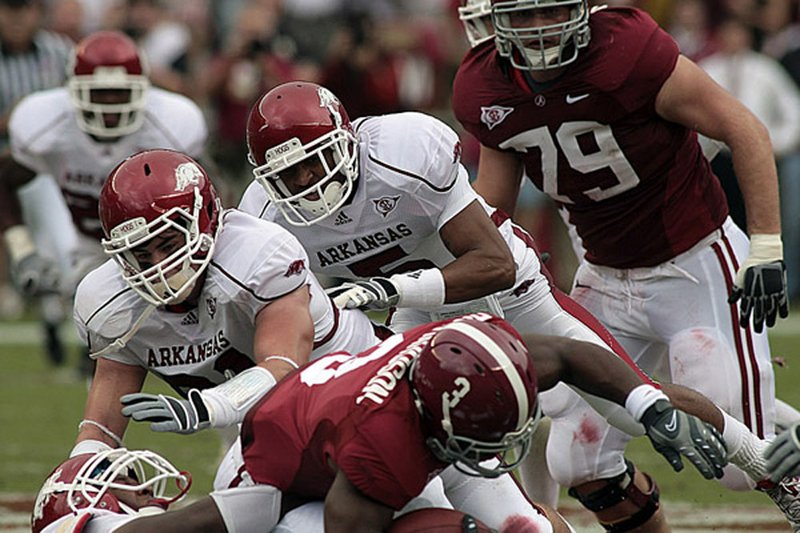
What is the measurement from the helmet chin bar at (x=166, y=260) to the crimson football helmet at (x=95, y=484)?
392mm

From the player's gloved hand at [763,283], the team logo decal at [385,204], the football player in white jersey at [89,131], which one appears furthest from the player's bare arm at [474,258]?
the football player in white jersey at [89,131]

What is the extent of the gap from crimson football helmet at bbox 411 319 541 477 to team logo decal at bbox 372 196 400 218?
2.95ft

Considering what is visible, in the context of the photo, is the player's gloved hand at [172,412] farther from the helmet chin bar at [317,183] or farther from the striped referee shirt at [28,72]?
the striped referee shirt at [28,72]

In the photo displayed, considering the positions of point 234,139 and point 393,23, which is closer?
point 234,139

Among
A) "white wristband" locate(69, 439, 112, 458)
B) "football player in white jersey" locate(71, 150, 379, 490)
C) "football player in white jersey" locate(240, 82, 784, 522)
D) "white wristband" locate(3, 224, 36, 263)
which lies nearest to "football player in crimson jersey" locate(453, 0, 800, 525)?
"football player in white jersey" locate(240, 82, 784, 522)

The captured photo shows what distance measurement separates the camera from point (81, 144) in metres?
6.80

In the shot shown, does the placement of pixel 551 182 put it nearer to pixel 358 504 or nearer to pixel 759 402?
pixel 759 402


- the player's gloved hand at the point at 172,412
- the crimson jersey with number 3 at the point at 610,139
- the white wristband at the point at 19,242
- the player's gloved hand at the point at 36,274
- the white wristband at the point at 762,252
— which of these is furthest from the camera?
the white wristband at the point at 19,242

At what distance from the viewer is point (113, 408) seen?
13.5 ft

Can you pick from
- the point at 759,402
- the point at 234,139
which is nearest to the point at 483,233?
the point at 759,402

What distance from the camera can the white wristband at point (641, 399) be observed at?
3723mm

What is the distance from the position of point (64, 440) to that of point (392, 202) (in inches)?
118

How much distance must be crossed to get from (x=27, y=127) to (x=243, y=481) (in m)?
3.44

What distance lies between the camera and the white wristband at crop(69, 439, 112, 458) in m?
4.01
